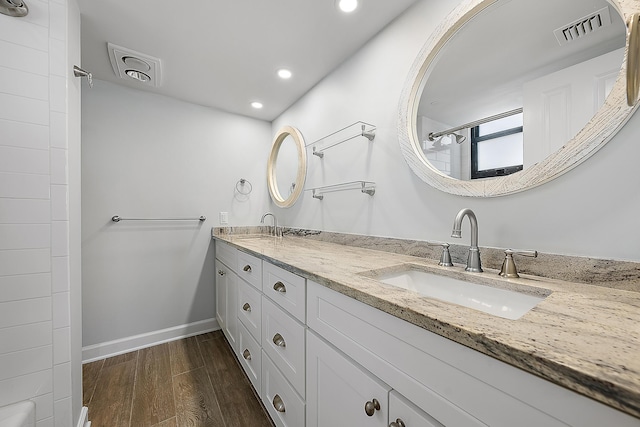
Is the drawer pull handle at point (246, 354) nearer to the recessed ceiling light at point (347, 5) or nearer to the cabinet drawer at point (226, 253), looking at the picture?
the cabinet drawer at point (226, 253)

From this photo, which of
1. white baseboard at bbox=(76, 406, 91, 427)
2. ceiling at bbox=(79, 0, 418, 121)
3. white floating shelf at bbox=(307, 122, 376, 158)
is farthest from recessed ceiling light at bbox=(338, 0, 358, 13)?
white baseboard at bbox=(76, 406, 91, 427)

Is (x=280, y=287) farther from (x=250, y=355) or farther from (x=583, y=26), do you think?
(x=583, y=26)

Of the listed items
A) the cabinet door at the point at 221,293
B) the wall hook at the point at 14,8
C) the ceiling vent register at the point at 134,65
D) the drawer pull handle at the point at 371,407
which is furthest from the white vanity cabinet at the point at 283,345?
the ceiling vent register at the point at 134,65

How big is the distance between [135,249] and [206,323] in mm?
927

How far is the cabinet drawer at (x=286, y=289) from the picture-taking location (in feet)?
3.16

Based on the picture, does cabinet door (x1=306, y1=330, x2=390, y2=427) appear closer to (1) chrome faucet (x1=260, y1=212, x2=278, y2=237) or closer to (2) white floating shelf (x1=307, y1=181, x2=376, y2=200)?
(2) white floating shelf (x1=307, y1=181, x2=376, y2=200)

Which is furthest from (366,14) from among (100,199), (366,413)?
(100,199)

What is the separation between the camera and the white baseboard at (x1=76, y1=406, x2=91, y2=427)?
1236mm

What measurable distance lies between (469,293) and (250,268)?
3.69 feet

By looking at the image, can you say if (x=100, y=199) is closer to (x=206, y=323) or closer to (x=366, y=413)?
(x=206, y=323)

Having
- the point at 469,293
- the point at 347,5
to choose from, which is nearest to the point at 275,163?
the point at 347,5

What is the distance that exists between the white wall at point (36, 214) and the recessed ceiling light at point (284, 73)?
1.14m

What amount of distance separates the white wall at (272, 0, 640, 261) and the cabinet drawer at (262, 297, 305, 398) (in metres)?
0.70

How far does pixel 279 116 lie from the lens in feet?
8.55
